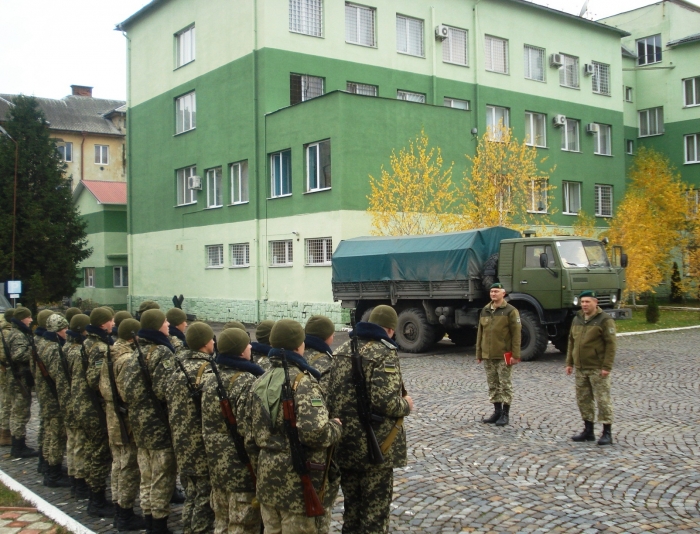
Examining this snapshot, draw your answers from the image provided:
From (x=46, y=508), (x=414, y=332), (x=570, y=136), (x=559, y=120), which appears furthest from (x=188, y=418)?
(x=570, y=136)

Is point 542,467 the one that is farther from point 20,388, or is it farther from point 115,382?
point 20,388

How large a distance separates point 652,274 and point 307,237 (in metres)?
14.3

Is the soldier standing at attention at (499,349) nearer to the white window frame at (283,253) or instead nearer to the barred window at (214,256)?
the white window frame at (283,253)

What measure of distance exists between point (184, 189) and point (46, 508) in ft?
86.2

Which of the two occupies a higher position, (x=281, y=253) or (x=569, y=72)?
(x=569, y=72)

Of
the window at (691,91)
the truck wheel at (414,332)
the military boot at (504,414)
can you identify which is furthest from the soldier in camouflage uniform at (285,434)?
the window at (691,91)

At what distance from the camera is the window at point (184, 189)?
31.0m

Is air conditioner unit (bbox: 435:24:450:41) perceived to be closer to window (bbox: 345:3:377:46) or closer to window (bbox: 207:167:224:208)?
window (bbox: 345:3:377:46)

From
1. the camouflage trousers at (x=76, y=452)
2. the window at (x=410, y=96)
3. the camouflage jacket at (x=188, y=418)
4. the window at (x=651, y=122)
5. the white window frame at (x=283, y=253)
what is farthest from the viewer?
the window at (x=651, y=122)

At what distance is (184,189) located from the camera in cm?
3169

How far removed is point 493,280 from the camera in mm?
16422

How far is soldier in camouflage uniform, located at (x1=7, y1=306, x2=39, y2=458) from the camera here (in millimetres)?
8664

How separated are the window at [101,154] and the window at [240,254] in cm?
3270

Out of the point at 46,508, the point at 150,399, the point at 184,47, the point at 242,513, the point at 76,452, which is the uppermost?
the point at 184,47
